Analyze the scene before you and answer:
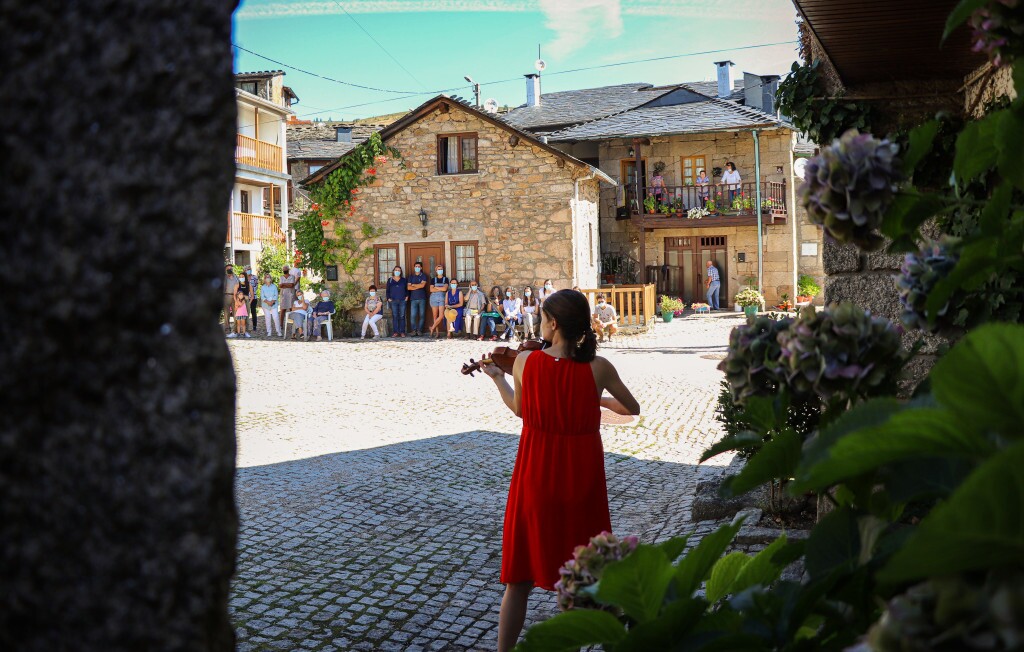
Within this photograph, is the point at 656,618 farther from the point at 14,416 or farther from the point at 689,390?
the point at 689,390

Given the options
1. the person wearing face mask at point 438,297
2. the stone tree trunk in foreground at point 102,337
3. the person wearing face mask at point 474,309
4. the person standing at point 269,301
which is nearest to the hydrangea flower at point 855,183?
the stone tree trunk in foreground at point 102,337

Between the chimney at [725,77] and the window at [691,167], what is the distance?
564 cm

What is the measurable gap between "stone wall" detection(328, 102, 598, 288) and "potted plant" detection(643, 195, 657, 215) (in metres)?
5.44

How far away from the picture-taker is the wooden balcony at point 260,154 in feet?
123

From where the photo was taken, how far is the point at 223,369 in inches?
32.9

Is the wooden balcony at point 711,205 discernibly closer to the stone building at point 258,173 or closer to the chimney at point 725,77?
the chimney at point 725,77

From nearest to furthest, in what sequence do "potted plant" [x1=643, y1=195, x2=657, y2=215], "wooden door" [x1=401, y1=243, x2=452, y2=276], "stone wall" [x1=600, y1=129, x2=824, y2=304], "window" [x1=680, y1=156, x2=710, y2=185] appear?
"wooden door" [x1=401, y1=243, x2=452, y2=276], "stone wall" [x1=600, y1=129, x2=824, y2=304], "potted plant" [x1=643, y1=195, x2=657, y2=215], "window" [x1=680, y1=156, x2=710, y2=185]

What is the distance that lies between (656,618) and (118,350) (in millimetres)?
604

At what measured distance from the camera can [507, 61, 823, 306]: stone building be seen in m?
28.3

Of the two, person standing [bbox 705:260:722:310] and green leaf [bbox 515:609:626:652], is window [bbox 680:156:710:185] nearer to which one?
person standing [bbox 705:260:722:310]

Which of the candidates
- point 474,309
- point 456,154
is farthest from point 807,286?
point 456,154

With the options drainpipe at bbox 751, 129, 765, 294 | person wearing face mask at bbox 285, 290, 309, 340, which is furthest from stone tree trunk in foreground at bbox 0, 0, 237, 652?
drainpipe at bbox 751, 129, 765, 294

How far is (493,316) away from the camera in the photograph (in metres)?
22.0

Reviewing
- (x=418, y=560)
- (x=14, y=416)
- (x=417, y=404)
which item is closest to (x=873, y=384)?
(x=14, y=416)
